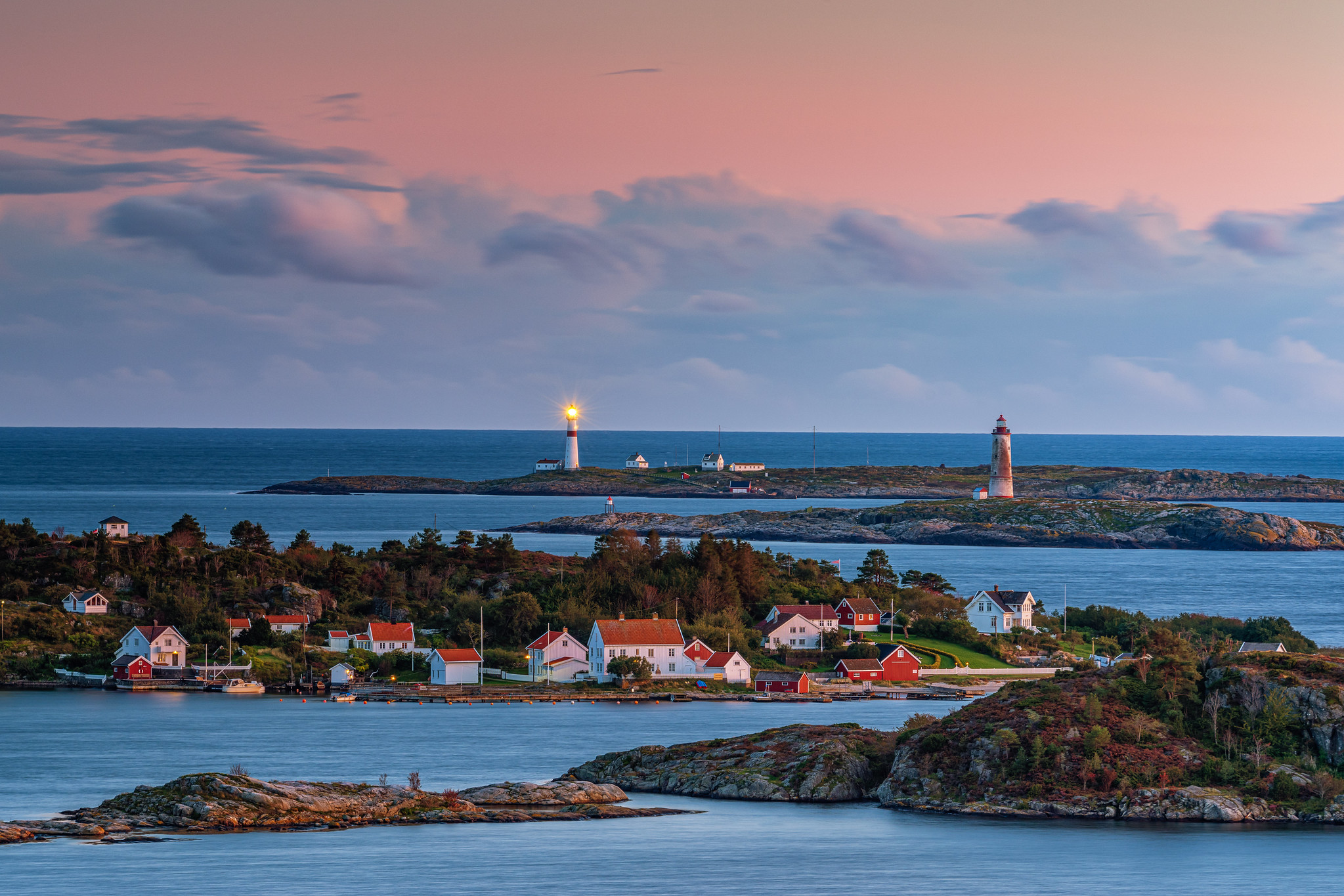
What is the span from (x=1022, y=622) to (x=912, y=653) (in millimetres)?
9868

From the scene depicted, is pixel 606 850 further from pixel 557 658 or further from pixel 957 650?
pixel 957 650

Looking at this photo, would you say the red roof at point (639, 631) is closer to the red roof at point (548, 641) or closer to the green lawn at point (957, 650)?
the red roof at point (548, 641)

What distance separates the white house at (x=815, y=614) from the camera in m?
82.4

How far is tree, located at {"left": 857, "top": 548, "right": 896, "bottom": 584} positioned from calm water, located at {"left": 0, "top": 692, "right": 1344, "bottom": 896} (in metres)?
41.9

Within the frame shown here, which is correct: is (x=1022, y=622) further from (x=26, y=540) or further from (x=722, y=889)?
(x=26, y=540)

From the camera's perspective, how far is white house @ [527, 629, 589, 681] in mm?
74938

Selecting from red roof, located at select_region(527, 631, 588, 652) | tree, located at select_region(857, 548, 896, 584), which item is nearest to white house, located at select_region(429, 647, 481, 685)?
red roof, located at select_region(527, 631, 588, 652)

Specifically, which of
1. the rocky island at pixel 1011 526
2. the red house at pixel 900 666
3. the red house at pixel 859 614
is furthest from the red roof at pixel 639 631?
the rocky island at pixel 1011 526

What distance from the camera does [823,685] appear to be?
74.0 m

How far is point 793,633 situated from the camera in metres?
81.9

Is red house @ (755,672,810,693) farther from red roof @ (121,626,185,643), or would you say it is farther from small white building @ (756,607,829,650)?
red roof @ (121,626,185,643)

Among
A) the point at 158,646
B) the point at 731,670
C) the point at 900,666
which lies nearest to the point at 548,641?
the point at 731,670

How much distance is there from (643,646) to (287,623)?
65.9 feet

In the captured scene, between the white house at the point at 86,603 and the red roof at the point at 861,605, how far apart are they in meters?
41.2
